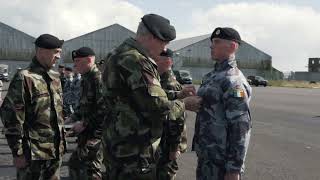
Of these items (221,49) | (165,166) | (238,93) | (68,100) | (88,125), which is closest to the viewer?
(238,93)

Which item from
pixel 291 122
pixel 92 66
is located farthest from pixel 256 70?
pixel 92 66

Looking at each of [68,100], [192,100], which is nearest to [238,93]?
[192,100]

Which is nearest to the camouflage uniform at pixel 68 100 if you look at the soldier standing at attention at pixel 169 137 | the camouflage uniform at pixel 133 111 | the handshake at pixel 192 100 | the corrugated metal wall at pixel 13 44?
the soldier standing at attention at pixel 169 137

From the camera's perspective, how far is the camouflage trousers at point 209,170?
374cm

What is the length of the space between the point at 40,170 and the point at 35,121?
0.46m

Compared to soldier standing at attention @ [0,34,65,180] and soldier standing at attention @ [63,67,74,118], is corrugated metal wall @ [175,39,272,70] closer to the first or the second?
soldier standing at attention @ [63,67,74,118]

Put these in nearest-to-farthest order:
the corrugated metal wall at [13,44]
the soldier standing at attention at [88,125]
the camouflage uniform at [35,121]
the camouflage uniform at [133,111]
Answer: the camouflage uniform at [133,111]
the camouflage uniform at [35,121]
the soldier standing at attention at [88,125]
the corrugated metal wall at [13,44]

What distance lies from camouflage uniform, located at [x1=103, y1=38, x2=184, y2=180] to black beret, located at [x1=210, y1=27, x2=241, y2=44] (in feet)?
2.86

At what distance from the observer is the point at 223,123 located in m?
3.69

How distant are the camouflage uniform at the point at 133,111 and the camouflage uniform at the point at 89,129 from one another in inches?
74.0

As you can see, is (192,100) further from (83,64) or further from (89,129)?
(83,64)

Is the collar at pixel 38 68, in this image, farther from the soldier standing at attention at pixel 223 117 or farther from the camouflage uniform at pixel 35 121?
the soldier standing at attention at pixel 223 117

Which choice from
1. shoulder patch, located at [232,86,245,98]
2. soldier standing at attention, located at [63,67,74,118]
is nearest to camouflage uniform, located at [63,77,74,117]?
soldier standing at attention, located at [63,67,74,118]

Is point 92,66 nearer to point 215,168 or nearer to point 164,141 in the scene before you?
point 164,141
